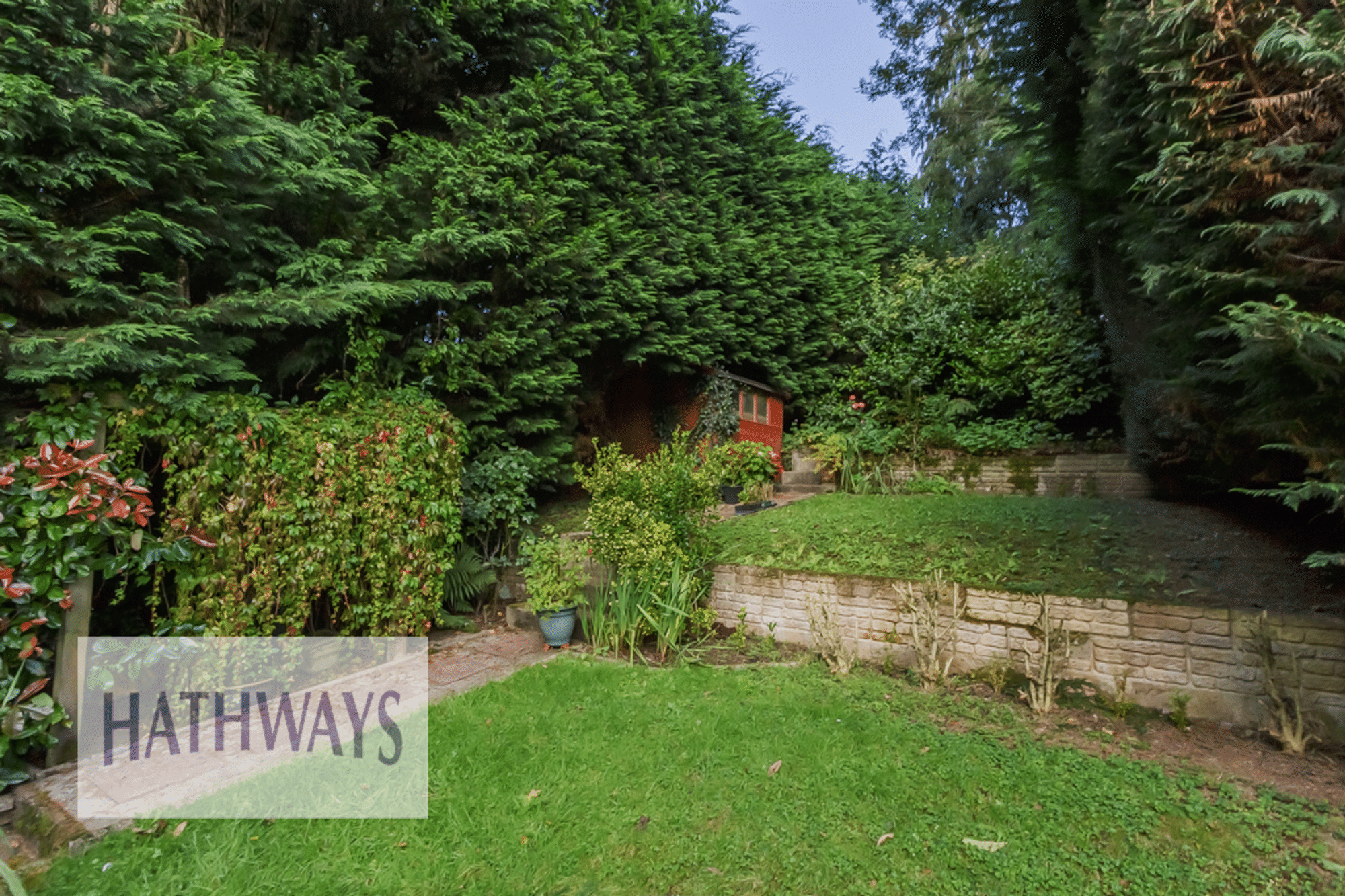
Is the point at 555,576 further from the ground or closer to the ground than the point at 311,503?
closer to the ground

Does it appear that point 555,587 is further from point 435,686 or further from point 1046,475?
point 1046,475

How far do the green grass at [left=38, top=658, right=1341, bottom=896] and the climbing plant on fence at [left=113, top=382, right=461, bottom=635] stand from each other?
1399 millimetres

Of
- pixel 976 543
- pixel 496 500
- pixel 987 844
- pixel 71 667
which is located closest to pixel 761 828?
pixel 987 844

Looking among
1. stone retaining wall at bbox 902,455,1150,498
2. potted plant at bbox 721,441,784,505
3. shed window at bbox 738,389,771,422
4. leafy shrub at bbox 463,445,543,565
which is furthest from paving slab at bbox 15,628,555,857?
stone retaining wall at bbox 902,455,1150,498

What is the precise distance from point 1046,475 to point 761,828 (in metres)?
6.96

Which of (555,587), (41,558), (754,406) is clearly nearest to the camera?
(41,558)

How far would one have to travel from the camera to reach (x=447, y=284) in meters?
5.02

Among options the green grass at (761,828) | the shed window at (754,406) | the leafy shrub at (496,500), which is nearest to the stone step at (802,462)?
the shed window at (754,406)

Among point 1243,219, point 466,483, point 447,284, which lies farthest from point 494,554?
point 1243,219

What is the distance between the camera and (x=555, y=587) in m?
4.72

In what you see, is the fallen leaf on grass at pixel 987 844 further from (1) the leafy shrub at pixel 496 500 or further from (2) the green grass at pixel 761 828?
(1) the leafy shrub at pixel 496 500

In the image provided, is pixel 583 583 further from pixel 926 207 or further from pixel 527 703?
pixel 926 207

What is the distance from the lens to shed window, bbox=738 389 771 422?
912 cm

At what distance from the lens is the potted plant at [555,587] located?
4.73 metres
